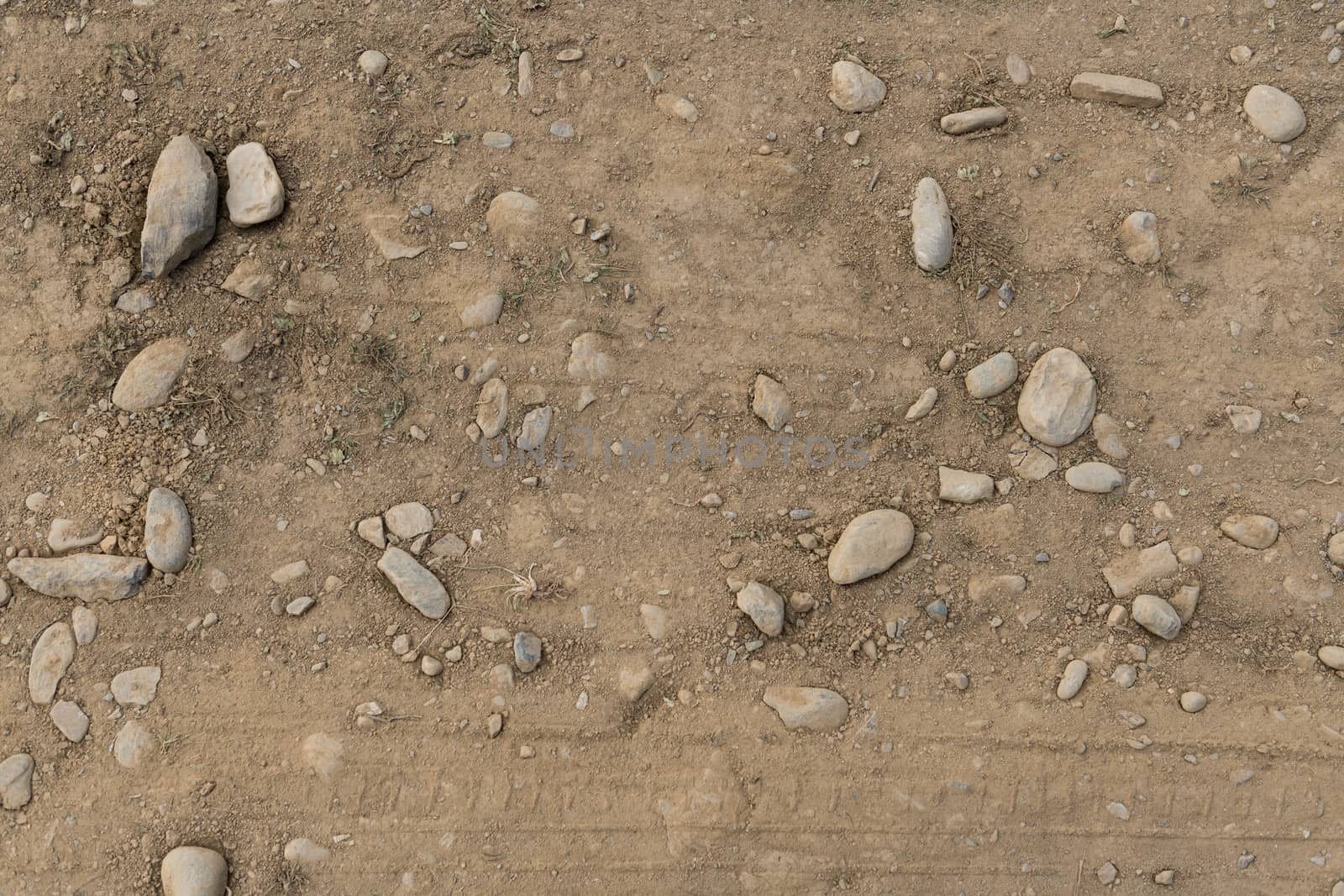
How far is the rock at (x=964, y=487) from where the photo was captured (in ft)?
9.79

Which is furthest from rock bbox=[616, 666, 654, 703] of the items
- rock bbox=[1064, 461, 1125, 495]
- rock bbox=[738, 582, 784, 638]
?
rock bbox=[1064, 461, 1125, 495]

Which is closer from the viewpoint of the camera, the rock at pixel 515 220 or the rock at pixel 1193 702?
the rock at pixel 1193 702

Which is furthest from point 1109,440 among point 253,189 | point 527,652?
point 253,189

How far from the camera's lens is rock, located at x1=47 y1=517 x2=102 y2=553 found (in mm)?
3002

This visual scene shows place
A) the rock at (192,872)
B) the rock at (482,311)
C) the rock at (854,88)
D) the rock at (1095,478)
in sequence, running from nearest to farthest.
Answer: the rock at (192,872)
the rock at (1095,478)
the rock at (482,311)
the rock at (854,88)

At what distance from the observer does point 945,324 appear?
3.11 metres

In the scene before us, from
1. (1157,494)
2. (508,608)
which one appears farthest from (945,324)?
(508,608)

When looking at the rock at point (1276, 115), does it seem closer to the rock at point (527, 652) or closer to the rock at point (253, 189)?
the rock at point (527, 652)

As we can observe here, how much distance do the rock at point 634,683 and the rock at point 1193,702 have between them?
6.04 ft

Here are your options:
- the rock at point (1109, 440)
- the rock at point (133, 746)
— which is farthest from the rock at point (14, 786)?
the rock at point (1109, 440)

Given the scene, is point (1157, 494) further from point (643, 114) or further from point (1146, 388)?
point (643, 114)

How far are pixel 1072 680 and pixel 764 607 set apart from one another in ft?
3.60

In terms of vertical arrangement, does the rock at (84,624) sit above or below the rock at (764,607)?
above

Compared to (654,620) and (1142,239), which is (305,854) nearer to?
(654,620)
